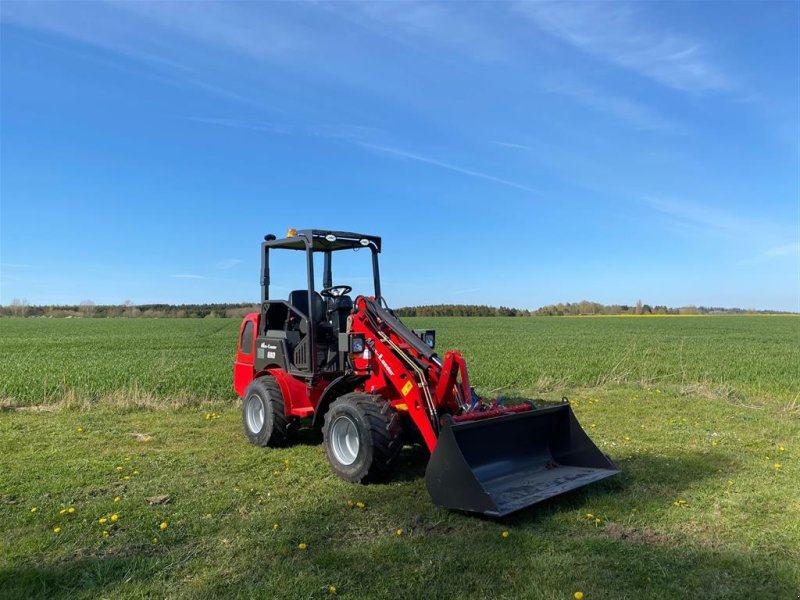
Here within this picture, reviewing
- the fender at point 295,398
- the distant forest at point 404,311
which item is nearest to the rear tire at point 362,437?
the fender at point 295,398

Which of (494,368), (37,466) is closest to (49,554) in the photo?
(37,466)

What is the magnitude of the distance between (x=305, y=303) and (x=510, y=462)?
333cm

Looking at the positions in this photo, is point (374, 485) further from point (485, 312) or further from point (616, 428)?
point (485, 312)

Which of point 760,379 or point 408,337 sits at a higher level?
point 408,337

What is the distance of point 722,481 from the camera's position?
20.2 feet

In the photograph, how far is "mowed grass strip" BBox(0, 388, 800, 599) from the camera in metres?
3.92

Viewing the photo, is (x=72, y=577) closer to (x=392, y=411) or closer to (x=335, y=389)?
(x=392, y=411)

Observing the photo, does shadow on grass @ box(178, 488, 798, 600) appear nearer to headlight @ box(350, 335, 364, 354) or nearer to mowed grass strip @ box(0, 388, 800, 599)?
mowed grass strip @ box(0, 388, 800, 599)

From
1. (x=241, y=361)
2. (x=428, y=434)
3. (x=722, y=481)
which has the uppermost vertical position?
(x=241, y=361)

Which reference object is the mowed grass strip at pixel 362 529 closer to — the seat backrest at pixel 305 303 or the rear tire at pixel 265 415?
the rear tire at pixel 265 415

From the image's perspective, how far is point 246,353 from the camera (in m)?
8.77

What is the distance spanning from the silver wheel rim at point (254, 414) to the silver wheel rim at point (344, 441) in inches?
72.5

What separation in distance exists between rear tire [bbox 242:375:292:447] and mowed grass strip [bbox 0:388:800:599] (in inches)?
8.4

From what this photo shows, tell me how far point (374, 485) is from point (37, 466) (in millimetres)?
3800
